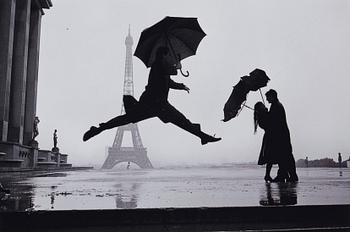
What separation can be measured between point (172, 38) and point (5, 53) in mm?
19220

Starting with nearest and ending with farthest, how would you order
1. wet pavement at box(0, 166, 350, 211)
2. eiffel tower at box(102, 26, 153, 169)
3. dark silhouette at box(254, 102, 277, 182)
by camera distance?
1. wet pavement at box(0, 166, 350, 211)
2. dark silhouette at box(254, 102, 277, 182)
3. eiffel tower at box(102, 26, 153, 169)

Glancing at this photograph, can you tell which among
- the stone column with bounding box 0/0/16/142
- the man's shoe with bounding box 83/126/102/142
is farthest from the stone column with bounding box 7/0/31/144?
the man's shoe with bounding box 83/126/102/142

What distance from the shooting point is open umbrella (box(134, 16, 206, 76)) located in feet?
23.3

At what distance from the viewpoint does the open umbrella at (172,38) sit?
7.09 m

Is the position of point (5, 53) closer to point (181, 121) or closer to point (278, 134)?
point (181, 121)

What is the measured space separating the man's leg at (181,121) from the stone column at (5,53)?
1931 centimetres

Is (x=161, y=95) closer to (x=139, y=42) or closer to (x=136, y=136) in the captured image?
(x=139, y=42)

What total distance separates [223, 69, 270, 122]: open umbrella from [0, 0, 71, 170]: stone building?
44.5 feet

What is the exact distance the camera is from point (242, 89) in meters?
7.87

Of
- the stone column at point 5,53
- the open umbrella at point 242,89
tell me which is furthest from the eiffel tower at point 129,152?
the open umbrella at point 242,89

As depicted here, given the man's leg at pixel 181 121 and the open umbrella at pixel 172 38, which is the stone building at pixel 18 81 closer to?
the open umbrella at pixel 172 38

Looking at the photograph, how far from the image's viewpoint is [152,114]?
664cm

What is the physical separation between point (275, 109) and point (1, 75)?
20.4 meters

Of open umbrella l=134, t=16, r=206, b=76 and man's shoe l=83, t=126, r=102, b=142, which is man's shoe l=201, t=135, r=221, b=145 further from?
man's shoe l=83, t=126, r=102, b=142
